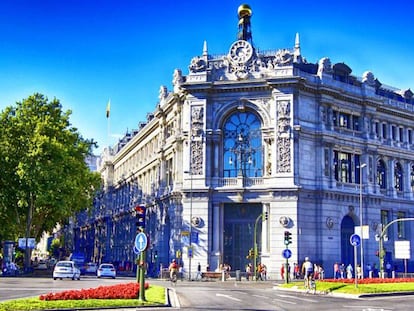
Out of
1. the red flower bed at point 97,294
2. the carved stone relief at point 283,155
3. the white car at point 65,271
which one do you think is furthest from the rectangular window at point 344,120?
the red flower bed at point 97,294

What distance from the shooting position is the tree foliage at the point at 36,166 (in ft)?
184

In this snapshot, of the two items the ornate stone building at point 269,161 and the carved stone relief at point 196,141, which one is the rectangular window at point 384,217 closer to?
the ornate stone building at point 269,161

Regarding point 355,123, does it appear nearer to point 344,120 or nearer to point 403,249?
point 344,120

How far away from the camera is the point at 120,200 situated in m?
93.8

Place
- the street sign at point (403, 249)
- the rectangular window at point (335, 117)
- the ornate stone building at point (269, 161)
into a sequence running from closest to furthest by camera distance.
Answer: the street sign at point (403, 249)
the ornate stone building at point (269, 161)
the rectangular window at point (335, 117)

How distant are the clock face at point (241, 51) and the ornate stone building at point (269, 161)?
95mm

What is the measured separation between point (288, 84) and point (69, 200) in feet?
78.9

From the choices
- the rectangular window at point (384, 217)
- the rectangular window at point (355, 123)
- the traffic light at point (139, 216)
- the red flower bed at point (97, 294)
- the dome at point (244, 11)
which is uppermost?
the dome at point (244, 11)

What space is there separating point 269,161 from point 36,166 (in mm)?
21982

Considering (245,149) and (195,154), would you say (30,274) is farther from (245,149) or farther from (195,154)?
(245,149)

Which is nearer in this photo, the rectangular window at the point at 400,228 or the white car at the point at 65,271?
the white car at the point at 65,271

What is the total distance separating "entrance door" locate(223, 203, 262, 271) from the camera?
54.3 meters

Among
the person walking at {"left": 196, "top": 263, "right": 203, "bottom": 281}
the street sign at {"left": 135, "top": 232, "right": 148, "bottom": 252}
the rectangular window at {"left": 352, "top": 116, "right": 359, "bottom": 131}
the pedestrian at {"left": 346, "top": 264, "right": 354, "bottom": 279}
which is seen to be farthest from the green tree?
the street sign at {"left": 135, "top": 232, "right": 148, "bottom": 252}

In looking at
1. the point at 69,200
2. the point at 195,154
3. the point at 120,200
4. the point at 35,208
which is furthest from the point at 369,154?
the point at 120,200
